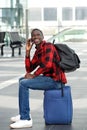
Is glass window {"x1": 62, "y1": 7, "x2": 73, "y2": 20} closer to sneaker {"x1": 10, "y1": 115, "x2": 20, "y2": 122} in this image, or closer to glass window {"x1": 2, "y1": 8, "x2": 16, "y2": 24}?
glass window {"x1": 2, "y1": 8, "x2": 16, "y2": 24}

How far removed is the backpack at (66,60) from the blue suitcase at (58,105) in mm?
307

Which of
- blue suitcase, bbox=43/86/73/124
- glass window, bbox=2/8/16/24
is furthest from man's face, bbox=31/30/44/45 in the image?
glass window, bbox=2/8/16/24

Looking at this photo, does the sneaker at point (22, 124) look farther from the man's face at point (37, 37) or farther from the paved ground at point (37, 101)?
the man's face at point (37, 37)

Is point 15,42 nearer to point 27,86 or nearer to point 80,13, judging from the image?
point 27,86

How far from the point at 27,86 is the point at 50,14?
58332mm

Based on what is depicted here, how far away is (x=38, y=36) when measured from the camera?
7.69 m

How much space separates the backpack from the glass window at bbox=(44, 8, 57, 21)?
5610 centimetres

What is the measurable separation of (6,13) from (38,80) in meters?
30.1

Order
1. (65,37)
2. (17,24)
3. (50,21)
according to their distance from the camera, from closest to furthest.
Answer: (65,37) → (17,24) → (50,21)

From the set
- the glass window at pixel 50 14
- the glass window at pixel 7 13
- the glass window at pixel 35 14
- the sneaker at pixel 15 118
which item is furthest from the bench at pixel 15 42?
the glass window at pixel 35 14

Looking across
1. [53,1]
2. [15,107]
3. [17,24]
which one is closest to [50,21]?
[53,1]

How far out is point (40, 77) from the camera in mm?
7738

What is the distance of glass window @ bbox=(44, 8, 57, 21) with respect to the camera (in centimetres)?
6438

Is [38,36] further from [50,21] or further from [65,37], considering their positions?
[50,21]
